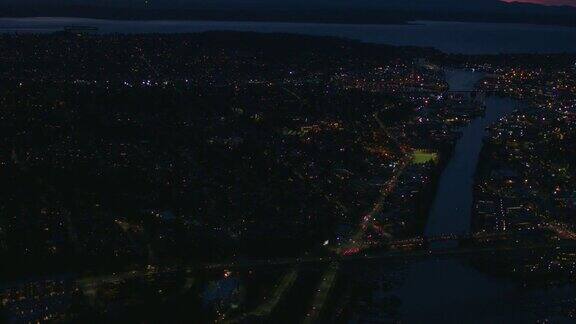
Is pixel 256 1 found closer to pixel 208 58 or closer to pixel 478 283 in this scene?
pixel 208 58

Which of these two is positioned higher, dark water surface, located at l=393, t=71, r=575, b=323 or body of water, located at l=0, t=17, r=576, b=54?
dark water surface, located at l=393, t=71, r=575, b=323

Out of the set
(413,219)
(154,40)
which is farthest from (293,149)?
(154,40)

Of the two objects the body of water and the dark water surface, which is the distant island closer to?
the body of water

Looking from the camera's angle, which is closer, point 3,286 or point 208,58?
point 3,286

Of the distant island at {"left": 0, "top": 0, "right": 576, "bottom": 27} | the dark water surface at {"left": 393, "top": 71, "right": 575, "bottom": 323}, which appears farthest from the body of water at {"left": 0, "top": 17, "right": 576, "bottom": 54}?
the dark water surface at {"left": 393, "top": 71, "right": 575, "bottom": 323}

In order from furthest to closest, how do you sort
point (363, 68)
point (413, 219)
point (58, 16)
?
point (58, 16)
point (363, 68)
point (413, 219)

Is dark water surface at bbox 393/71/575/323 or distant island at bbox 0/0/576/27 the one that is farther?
distant island at bbox 0/0/576/27

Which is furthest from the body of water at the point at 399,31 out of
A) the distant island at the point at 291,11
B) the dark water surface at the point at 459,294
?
the dark water surface at the point at 459,294

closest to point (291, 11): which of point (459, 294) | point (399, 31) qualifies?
point (399, 31)
